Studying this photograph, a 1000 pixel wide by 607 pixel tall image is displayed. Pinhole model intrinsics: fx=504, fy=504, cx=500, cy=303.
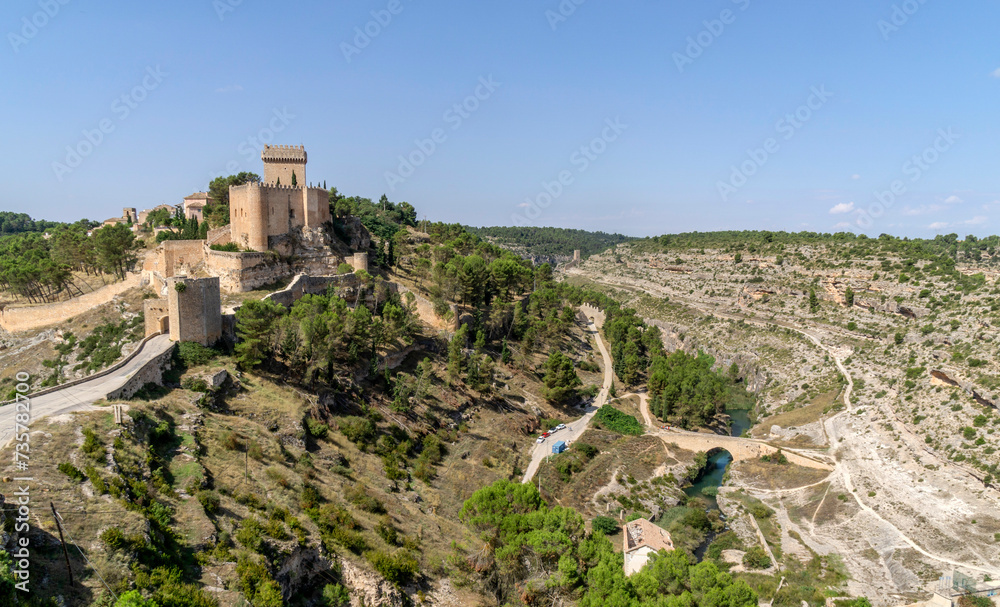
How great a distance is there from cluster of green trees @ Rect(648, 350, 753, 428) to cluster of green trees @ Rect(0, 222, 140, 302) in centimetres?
4800

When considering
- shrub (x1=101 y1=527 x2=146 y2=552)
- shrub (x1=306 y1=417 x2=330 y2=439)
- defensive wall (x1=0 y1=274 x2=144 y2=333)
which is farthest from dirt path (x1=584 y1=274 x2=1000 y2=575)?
defensive wall (x1=0 y1=274 x2=144 y2=333)

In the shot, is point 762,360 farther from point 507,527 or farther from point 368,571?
point 368,571

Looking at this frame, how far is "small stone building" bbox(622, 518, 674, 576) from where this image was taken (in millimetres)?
25391

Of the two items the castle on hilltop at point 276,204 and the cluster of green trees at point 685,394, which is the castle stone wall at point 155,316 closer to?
the castle on hilltop at point 276,204

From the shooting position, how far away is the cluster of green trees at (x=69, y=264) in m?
40.8

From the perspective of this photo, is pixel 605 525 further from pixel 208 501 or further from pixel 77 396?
pixel 77 396

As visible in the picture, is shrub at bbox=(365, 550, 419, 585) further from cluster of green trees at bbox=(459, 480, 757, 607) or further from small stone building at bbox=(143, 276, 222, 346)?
small stone building at bbox=(143, 276, 222, 346)

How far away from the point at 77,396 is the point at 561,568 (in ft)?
65.7

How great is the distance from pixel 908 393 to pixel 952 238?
319ft

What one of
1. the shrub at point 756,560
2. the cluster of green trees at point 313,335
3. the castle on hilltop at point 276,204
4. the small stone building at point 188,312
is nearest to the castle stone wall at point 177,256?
the castle on hilltop at point 276,204

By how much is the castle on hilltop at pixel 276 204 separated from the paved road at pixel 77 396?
15.9 meters

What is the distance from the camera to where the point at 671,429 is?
44.3m

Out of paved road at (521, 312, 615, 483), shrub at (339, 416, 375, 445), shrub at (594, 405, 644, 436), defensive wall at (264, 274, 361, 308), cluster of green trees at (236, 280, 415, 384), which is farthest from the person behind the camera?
shrub at (594, 405, 644, 436)

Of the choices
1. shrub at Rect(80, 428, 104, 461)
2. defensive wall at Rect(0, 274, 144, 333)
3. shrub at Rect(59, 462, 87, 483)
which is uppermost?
defensive wall at Rect(0, 274, 144, 333)
